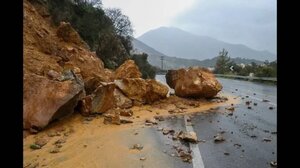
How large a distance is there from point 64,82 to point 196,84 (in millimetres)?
7424

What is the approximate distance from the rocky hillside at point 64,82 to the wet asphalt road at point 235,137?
8.65 feet

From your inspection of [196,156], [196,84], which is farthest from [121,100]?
[196,156]

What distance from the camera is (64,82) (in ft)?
31.9

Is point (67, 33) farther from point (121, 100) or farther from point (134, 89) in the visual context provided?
point (121, 100)

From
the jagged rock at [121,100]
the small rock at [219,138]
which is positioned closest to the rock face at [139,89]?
the jagged rock at [121,100]

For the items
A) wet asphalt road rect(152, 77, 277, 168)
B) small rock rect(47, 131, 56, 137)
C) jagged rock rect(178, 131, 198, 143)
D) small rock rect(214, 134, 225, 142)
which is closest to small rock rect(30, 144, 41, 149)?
small rock rect(47, 131, 56, 137)

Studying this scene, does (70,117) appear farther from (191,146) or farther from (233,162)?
(233,162)

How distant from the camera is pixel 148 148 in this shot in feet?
22.6

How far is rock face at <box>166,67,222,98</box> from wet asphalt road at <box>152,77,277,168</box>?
118 inches

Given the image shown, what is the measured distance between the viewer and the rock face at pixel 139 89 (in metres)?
13.6

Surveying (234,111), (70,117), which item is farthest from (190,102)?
(70,117)

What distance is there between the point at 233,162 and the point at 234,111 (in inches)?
275

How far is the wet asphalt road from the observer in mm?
5840

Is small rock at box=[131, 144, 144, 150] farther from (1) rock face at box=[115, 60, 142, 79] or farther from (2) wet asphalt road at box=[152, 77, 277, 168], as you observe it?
(1) rock face at box=[115, 60, 142, 79]
